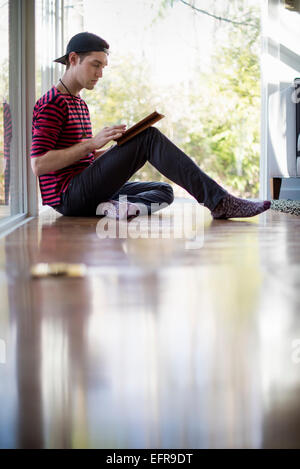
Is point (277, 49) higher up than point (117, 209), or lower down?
higher up

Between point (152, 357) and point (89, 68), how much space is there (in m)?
2.21

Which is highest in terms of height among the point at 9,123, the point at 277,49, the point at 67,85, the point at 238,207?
the point at 277,49

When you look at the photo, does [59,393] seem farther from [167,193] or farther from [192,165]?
[167,193]

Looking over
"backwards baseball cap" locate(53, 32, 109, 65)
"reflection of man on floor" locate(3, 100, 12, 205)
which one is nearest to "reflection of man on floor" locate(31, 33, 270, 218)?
"backwards baseball cap" locate(53, 32, 109, 65)

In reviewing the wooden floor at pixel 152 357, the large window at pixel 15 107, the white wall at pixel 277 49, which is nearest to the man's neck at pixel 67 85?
the large window at pixel 15 107

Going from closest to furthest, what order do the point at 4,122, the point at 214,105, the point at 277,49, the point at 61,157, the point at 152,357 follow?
the point at 152,357 → the point at 4,122 → the point at 61,157 → the point at 277,49 → the point at 214,105

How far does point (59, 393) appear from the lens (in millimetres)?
684

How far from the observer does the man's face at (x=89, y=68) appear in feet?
8.93

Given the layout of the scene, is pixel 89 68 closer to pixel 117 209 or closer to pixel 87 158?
pixel 87 158

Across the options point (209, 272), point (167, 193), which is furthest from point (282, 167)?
point (209, 272)

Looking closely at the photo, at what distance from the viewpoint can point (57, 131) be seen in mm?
2689

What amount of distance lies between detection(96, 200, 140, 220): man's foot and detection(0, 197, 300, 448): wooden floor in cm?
133

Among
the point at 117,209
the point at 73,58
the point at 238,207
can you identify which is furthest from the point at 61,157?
the point at 238,207

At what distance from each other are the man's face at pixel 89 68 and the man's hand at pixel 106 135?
1.23ft
